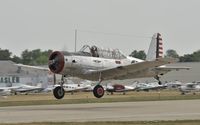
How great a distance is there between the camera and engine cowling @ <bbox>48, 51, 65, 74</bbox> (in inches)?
1361

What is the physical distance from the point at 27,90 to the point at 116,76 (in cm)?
6827

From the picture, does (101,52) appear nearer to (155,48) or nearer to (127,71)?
(127,71)

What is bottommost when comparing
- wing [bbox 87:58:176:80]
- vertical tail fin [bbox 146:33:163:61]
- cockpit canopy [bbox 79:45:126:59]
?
wing [bbox 87:58:176:80]

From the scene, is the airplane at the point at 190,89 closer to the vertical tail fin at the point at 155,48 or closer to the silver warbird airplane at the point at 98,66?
the vertical tail fin at the point at 155,48

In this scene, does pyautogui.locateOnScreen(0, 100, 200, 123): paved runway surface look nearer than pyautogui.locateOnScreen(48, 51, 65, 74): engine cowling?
Yes

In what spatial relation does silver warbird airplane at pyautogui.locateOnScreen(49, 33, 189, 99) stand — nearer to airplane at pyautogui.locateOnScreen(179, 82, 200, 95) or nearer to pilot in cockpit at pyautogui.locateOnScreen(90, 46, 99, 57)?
pilot in cockpit at pyautogui.locateOnScreen(90, 46, 99, 57)

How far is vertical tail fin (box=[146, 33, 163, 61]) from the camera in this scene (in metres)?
43.1

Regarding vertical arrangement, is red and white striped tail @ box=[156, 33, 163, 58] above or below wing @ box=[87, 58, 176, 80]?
above

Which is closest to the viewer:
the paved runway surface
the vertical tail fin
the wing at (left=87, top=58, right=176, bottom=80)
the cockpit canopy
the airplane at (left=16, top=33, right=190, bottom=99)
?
the paved runway surface

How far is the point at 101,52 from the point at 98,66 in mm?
1186

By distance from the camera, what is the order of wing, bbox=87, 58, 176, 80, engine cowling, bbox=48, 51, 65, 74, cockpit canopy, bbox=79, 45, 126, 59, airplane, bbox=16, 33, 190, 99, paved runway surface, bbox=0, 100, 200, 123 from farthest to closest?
1. cockpit canopy, bbox=79, 45, 126, 59
2. wing, bbox=87, 58, 176, 80
3. airplane, bbox=16, 33, 190, 99
4. engine cowling, bbox=48, 51, 65, 74
5. paved runway surface, bbox=0, 100, 200, 123

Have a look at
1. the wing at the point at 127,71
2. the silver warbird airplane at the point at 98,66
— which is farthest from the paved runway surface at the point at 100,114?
the wing at the point at 127,71

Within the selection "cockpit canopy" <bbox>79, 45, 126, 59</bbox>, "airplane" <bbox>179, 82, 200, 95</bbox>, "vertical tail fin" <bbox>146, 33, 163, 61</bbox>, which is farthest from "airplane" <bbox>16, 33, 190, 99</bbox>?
"airplane" <bbox>179, 82, 200, 95</bbox>

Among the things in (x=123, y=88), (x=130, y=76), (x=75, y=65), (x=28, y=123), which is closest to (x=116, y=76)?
(x=130, y=76)
